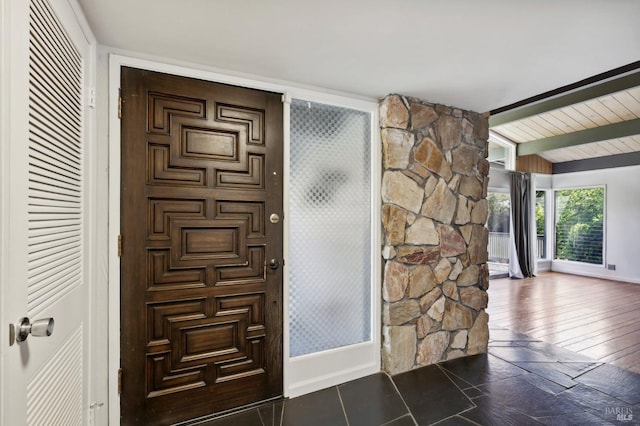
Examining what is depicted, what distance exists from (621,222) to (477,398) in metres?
6.45

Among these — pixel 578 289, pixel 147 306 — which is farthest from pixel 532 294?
pixel 147 306

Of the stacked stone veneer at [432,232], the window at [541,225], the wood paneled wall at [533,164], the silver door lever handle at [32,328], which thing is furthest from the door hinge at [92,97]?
the window at [541,225]

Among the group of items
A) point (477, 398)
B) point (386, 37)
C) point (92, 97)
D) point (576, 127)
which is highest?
point (576, 127)

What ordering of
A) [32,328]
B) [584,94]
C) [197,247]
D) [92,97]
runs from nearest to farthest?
[32,328] → [92,97] → [197,247] → [584,94]

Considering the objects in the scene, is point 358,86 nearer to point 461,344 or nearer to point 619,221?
point 461,344

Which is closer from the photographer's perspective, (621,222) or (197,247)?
(197,247)

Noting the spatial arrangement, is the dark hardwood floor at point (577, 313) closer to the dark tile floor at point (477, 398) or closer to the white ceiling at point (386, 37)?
the dark tile floor at point (477, 398)

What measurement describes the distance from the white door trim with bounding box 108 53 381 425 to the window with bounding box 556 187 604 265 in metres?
6.72

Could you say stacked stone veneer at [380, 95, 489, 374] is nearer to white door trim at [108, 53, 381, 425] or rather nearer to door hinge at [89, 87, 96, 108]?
white door trim at [108, 53, 381, 425]

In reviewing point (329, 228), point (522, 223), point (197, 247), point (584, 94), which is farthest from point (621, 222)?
point (197, 247)

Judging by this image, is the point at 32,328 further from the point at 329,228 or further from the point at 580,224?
the point at 580,224

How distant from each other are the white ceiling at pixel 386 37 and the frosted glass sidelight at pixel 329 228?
14.4 inches

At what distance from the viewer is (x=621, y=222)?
628 cm

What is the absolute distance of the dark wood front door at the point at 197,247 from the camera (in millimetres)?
1858
